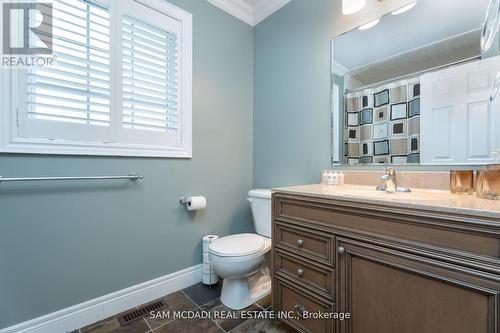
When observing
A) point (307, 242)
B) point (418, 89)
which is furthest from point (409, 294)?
point (418, 89)

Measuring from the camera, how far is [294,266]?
4.12ft

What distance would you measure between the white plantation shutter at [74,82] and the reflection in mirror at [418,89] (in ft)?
5.22

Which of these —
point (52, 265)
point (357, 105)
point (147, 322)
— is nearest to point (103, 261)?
point (52, 265)

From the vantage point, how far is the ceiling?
203 cm

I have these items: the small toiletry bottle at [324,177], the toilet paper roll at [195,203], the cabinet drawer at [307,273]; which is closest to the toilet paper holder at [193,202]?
the toilet paper roll at [195,203]

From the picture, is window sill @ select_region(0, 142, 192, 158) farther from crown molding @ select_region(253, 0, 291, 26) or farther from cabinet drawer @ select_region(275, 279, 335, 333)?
crown molding @ select_region(253, 0, 291, 26)

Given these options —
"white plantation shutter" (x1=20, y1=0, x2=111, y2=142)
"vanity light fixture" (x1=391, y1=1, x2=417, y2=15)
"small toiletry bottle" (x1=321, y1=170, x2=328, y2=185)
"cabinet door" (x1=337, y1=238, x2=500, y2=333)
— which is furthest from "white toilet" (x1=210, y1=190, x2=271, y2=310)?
"vanity light fixture" (x1=391, y1=1, x2=417, y2=15)

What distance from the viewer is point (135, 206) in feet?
5.24

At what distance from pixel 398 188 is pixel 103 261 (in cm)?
188

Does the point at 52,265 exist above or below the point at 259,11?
below

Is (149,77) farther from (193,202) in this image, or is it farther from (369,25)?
(369,25)

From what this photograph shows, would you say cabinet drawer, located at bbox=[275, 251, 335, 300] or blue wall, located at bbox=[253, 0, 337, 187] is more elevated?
blue wall, located at bbox=[253, 0, 337, 187]

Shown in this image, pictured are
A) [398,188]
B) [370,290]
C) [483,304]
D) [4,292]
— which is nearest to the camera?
[483,304]

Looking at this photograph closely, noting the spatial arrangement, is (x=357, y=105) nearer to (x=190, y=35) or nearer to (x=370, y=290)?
(x=370, y=290)
